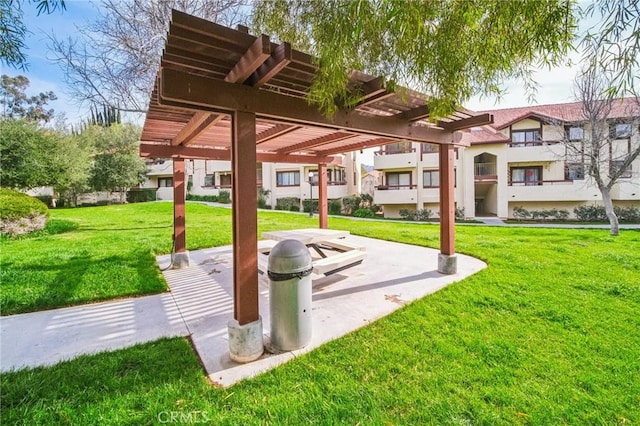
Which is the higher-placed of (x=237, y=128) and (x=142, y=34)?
(x=142, y=34)

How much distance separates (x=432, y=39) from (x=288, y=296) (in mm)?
2955

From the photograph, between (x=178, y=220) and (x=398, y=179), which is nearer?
(x=178, y=220)

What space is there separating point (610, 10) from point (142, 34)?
12.9 meters

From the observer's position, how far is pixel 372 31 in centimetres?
279

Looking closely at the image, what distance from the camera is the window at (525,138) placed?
19734 millimetres

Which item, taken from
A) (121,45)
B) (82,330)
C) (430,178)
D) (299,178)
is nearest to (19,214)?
(121,45)

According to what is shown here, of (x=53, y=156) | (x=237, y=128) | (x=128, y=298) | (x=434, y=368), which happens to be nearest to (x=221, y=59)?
(x=237, y=128)

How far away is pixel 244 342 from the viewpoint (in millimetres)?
3176

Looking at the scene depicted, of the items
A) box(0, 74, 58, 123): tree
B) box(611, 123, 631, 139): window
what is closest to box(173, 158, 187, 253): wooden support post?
box(611, 123, 631, 139): window

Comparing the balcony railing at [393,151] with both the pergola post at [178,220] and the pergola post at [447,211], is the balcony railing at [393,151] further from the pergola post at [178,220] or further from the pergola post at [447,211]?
the pergola post at [178,220]

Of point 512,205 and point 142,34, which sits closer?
point 142,34

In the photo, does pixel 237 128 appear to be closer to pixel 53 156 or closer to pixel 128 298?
pixel 128 298

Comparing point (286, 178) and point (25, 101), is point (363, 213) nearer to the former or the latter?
point (286, 178)

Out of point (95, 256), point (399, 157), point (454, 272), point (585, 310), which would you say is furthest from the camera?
point (399, 157)
